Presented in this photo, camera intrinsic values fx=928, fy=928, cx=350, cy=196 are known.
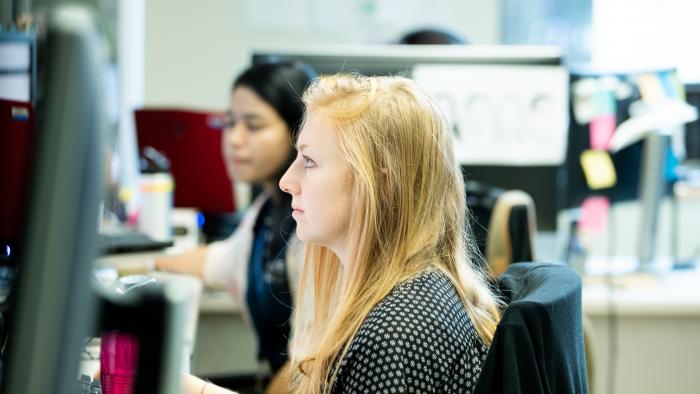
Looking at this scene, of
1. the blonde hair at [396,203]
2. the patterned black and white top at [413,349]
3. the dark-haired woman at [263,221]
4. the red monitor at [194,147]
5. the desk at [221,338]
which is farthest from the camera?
the red monitor at [194,147]

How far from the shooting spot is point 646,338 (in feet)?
7.79

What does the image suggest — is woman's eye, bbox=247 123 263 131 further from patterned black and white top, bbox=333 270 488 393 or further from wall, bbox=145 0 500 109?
wall, bbox=145 0 500 109

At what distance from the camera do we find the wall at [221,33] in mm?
4336

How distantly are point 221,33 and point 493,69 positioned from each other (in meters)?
2.19

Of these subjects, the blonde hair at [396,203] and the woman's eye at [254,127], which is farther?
the woman's eye at [254,127]

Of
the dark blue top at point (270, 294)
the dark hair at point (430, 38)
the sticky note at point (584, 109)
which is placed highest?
the dark hair at point (430, 38)

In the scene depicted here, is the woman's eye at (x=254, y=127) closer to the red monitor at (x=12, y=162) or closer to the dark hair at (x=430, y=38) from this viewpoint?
the red monitor at (x=12, y=162)

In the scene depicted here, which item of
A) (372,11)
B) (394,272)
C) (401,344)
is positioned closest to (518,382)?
(401,344)

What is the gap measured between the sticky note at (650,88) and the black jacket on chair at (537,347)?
1589 mm

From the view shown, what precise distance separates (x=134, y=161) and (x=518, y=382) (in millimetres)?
2947

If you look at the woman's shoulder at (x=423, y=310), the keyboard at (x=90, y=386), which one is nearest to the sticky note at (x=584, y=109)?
the woman's shoulder at (x=423, y=310)

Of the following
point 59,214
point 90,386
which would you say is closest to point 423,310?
point 90,386

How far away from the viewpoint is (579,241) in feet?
8.31

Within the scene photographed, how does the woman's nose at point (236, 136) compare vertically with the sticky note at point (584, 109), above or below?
below
